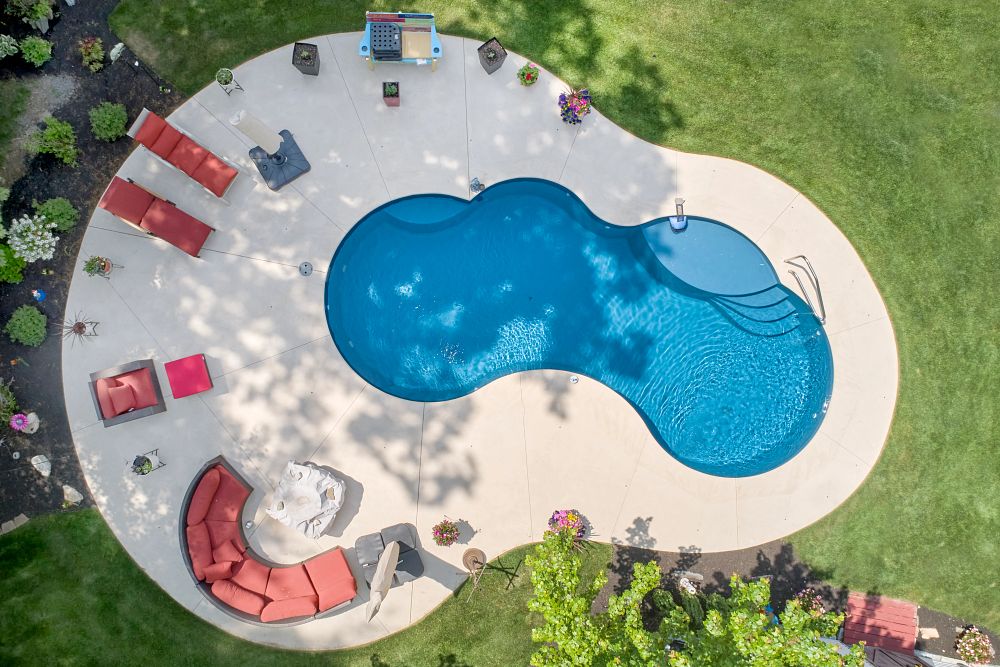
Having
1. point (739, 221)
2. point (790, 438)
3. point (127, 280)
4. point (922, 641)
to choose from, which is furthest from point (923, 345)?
point (127, 280)

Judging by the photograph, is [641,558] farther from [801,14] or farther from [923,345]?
[801,14]

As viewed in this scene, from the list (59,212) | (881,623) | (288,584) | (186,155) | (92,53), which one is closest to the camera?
(288,584)

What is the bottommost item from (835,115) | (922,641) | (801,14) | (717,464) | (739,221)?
(922,641)

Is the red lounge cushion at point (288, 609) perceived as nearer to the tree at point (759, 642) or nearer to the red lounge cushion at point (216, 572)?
the red lounge cushion at point (216, 572)

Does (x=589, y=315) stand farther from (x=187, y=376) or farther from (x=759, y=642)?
(x=187, y=376)

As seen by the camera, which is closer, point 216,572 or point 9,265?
point 216,572

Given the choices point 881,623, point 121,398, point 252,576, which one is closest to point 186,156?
point 121,398
